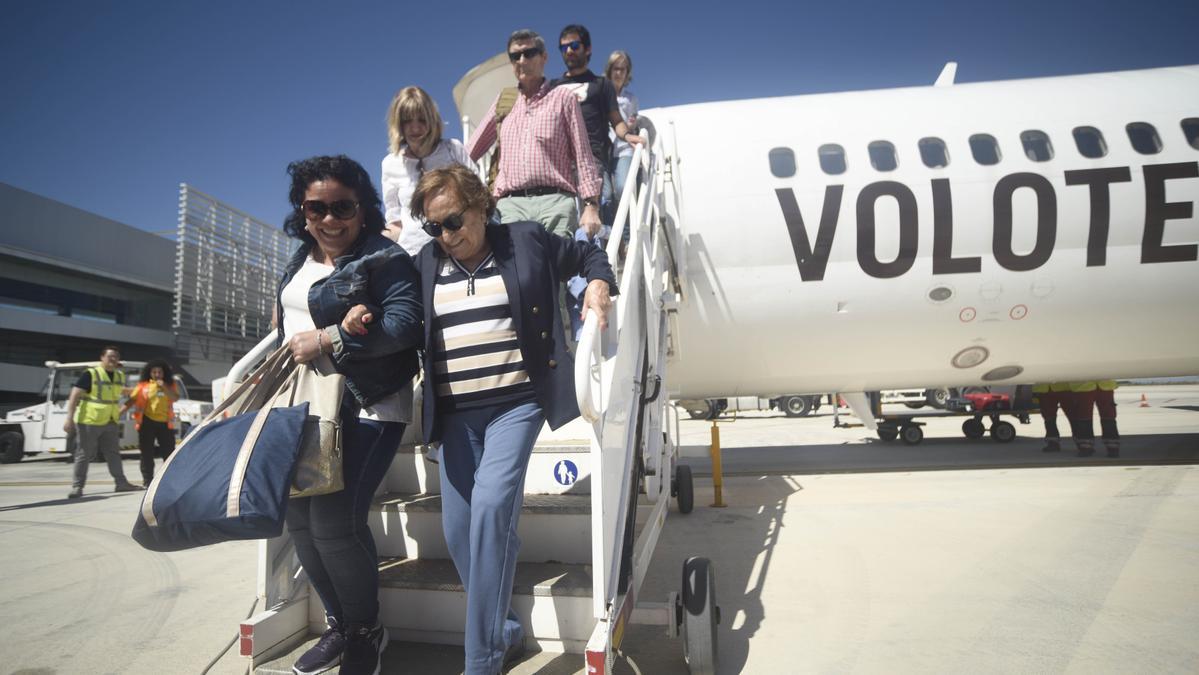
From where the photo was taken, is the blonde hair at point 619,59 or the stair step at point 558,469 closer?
the stair step at point 558,469

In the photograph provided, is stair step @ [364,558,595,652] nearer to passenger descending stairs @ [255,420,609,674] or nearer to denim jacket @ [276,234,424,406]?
passenger descending stairs @ [255,420,609,674]

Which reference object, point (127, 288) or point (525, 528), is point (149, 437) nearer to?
point (525, 528)

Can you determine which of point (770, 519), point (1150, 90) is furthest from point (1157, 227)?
point (770, 519)

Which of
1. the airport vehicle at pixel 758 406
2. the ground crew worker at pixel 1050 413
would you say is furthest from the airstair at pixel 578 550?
the airport vehicle at pixel 758 406

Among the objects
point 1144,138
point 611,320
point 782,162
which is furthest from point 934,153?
point 611,320

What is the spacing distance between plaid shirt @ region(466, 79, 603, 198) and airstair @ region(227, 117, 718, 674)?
309 mm

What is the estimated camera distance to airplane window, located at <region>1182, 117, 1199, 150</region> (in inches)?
238

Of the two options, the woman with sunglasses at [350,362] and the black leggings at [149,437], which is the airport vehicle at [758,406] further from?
the woman with sunglasses at [350,362]

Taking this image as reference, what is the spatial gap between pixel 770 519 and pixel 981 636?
2.43 metres

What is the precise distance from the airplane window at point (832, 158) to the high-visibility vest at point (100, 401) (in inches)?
320

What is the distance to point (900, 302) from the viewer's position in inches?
238

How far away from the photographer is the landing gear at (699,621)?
235 centimetres

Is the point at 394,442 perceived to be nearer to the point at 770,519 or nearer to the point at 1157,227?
the point at 770,519

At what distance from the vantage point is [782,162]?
19.7 feet
